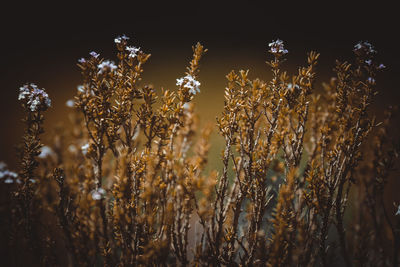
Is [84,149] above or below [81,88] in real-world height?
below

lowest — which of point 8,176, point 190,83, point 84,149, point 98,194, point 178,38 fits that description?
point 98,194

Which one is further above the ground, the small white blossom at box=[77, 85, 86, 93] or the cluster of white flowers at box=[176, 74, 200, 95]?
the cluster of white flowers at box=[176, 74, 200, 95]

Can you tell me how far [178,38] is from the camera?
9.48 feet

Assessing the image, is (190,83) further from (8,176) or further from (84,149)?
(8,176)

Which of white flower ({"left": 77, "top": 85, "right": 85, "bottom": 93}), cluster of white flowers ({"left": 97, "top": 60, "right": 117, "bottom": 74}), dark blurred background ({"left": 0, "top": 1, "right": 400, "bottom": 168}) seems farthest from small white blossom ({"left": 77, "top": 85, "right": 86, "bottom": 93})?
dark blurred background ({"left": 0, "top": 1, "right": 400, "bottom": 168})

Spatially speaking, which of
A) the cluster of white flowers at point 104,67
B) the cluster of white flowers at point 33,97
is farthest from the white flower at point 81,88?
the cluster of white flowers at point 33,97

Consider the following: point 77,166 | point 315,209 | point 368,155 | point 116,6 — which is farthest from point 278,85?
point 116,6

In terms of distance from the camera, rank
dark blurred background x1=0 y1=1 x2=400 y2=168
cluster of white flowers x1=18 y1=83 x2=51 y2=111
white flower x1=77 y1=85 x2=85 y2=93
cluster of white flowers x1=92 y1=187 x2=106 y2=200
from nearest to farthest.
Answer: cluster of white flowers x1=92 y1=187 x2=106 y2=200, white flower x1=77 y1=85 x2=85 y2=93, cluster of white flowers x1=18 y1=83 x2=51 y2=111, dark blurred background x1=0 y1=1 x2=400 y2=168

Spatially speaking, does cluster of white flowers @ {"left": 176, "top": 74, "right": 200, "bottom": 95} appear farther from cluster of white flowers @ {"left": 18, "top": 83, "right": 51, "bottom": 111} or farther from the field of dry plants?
cluster of white flowers @ {"left": 18, "top": 83, "right": 51, "bottom": 111}

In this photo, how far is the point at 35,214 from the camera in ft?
5.25

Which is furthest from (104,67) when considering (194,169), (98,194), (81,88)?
(194,169)

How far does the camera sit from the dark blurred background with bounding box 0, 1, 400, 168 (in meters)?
2.71

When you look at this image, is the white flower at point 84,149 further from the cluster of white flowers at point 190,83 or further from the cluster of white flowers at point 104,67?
the cluster of white flowers at point 190,83

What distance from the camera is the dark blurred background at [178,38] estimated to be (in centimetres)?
271
